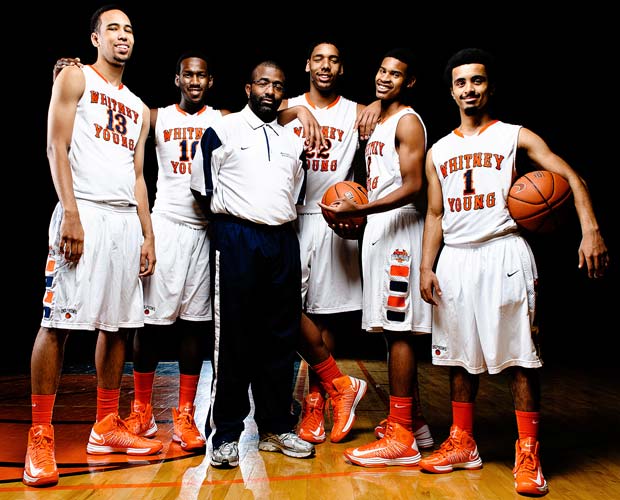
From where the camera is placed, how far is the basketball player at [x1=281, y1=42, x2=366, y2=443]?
295 centimetres

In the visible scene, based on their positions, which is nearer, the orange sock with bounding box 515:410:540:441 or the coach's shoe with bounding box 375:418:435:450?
the orange sock with bounding box 515:410:540:441

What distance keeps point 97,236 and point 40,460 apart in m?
0.85

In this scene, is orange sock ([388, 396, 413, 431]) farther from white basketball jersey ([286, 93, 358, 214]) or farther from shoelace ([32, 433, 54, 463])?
shoelace ([32, 433, 54, 463])

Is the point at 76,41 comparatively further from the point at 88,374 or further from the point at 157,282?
the point at 157,282

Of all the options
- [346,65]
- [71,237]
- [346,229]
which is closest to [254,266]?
[346,229]

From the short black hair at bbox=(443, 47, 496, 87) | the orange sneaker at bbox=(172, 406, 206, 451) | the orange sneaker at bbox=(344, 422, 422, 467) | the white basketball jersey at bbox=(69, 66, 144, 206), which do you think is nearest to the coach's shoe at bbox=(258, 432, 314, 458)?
the orange sneaker at bbox=(344, 422, 422, 467)

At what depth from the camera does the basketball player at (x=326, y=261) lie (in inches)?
116

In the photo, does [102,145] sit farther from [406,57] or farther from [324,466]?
[324,466]

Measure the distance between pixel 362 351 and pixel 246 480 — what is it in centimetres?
551

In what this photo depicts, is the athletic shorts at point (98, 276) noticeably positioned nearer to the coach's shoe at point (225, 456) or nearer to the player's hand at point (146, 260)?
the player's hand at point (146, 260)

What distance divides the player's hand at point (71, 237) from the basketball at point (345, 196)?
1.03 meters

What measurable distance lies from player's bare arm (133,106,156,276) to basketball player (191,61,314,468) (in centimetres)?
26

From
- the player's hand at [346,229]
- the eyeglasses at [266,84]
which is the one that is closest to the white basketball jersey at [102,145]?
the eyeglasses at [266,84]

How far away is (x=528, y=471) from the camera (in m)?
2.26
